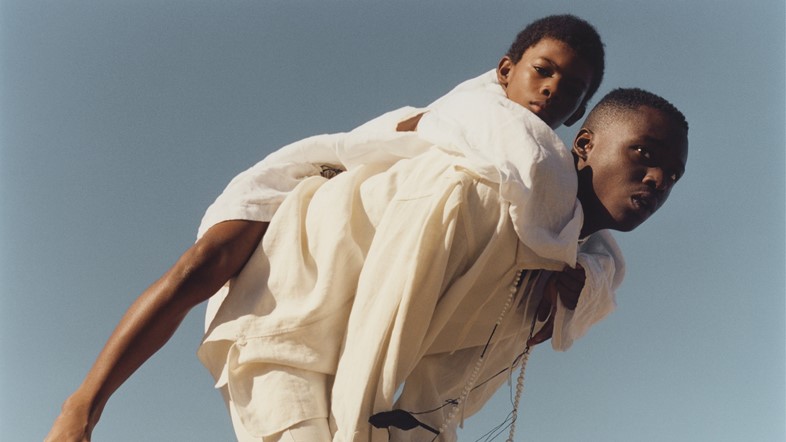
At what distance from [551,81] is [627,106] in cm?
24

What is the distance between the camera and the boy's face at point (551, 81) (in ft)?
10.6

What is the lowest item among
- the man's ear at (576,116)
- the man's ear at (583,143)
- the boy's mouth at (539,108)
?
the man's ear at (583,143)

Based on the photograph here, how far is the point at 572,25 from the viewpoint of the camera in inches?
131

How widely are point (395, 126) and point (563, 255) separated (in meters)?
0.69

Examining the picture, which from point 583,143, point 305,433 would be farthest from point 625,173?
point 305,433

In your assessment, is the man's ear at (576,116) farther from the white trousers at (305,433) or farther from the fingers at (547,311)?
the white trousers at (305,433)

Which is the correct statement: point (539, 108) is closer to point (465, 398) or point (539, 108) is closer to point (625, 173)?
point (625, 173)

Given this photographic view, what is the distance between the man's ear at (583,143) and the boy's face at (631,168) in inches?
0.8

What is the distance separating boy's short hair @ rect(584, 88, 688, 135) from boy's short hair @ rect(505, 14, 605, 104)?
0.16 m

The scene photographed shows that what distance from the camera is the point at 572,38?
10.8 ft

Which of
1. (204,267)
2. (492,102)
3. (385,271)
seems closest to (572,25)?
(492,102)

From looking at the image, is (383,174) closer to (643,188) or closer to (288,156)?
(288,156)

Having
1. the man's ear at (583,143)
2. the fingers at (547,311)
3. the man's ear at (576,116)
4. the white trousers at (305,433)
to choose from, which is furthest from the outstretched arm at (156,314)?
the man's ear at (576,116)

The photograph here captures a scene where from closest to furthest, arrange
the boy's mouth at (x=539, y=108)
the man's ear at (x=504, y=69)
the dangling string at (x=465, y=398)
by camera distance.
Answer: the dangling string at (x=465, y=398) < the boy's mouth at (x=539, y=108) < the man's ear at (x=504, y=69)
